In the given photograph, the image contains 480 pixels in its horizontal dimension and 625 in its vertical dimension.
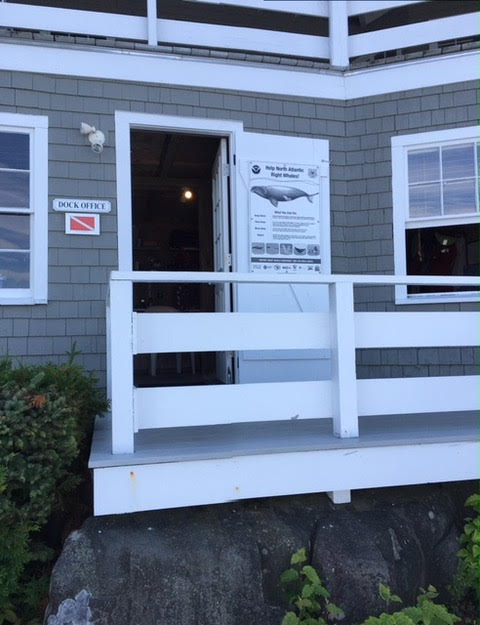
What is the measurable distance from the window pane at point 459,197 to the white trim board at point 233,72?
903 millimetres

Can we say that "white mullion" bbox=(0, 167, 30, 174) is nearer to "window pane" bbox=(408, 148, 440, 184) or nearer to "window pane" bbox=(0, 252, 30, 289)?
"window pane" bbox=(0, 252, 30, 289)

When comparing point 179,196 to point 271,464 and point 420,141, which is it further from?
point 271,464

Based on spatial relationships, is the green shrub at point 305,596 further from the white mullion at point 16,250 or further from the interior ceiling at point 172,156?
the interior ceiling at point 172,156

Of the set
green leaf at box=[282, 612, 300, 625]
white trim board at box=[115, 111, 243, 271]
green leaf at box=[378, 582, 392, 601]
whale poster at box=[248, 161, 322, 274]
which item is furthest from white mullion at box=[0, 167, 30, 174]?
green leaf at box=[378, 582, 392, 601]

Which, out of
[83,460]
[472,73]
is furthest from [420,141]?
[83,460]

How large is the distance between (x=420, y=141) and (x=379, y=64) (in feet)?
2.62

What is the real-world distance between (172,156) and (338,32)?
2.53m

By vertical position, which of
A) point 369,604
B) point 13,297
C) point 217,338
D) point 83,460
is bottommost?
point 369,604

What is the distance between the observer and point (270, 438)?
3256 millimetres

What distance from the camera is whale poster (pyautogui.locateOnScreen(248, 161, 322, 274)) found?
5055mm

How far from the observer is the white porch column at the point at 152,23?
4777mm

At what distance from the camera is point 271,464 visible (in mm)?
2949

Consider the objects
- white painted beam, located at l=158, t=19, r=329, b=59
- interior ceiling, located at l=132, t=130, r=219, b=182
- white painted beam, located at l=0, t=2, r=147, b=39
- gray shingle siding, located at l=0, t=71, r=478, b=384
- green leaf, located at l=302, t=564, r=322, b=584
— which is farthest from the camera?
interior ceiling, located at l=132, t=130, r=219, b=182

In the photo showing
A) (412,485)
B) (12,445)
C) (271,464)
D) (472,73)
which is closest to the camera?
(12,445)
